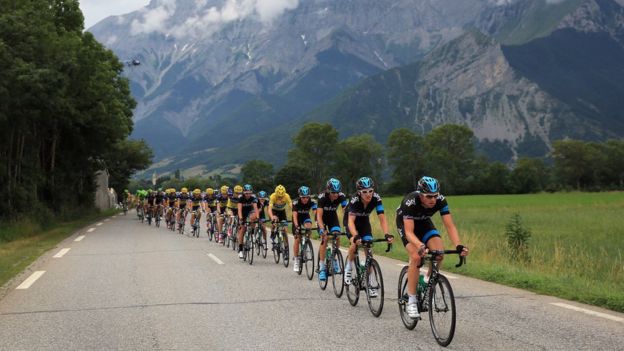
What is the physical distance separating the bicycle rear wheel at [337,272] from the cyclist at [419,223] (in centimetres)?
252

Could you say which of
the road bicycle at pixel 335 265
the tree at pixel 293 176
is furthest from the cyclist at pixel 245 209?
the tree at pixel 293 176

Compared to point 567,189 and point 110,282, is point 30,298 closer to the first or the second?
point 110,282

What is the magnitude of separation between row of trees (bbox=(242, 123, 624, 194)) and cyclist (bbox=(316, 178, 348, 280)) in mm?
93891

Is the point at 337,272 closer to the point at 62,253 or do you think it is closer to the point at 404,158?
the point at 62,253

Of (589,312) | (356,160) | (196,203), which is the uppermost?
(356,160)

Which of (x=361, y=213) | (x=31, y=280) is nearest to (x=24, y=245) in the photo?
(x=31, y=280)

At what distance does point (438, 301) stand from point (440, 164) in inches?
4256

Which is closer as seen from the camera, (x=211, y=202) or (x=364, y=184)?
(x=364, y=184)

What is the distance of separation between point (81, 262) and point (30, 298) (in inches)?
189

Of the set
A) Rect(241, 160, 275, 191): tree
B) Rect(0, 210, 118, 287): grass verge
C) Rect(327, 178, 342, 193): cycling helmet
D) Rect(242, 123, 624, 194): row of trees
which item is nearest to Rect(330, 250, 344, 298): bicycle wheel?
Rect(327, 178, 342, 193): cycling helmet

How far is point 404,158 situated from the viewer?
114625mm

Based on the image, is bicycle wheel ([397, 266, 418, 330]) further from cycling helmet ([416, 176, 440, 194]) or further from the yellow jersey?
the yellow jersey

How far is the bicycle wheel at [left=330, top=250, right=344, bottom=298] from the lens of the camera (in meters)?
8.91

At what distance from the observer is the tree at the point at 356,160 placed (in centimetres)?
11781
